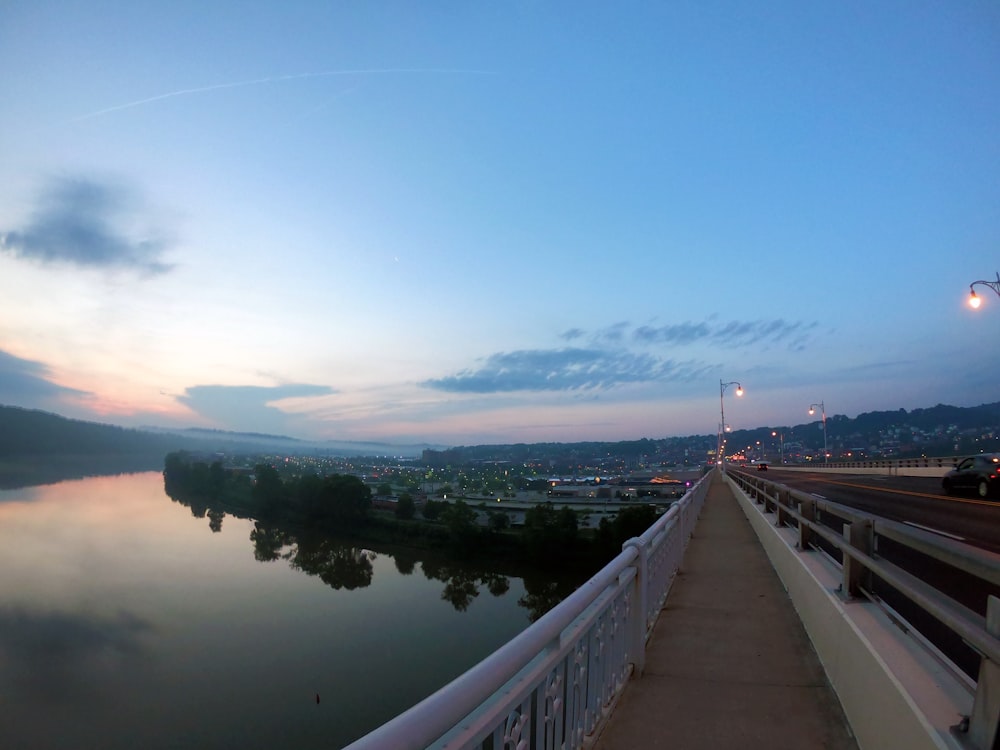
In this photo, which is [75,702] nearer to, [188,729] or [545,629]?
[188,729]

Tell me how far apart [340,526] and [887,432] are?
92579mm

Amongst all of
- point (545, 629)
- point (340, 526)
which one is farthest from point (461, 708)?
Result: point (340, 526)

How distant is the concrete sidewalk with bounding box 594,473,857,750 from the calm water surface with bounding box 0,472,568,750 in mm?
19466

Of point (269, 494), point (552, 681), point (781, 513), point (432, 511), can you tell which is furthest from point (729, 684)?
point (269, 494)

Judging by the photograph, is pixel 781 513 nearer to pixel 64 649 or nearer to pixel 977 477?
pixel 977 477

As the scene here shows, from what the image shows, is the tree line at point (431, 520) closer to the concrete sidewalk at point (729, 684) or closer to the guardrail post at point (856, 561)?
the concrete sidewalk at point (729, 684)

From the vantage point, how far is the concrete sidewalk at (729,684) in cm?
362

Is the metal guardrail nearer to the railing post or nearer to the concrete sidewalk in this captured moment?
the concrete sidewalk

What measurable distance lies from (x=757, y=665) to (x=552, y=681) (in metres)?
2.97

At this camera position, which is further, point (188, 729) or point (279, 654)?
point (279, 654)

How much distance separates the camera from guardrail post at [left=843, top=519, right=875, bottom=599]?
163 inches

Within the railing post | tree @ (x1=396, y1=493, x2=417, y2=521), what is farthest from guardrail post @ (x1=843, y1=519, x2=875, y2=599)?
tree @ (x1=396, y1=493, x2=417, y2=521)

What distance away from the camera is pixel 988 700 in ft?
6.81

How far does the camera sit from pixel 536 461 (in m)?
137
